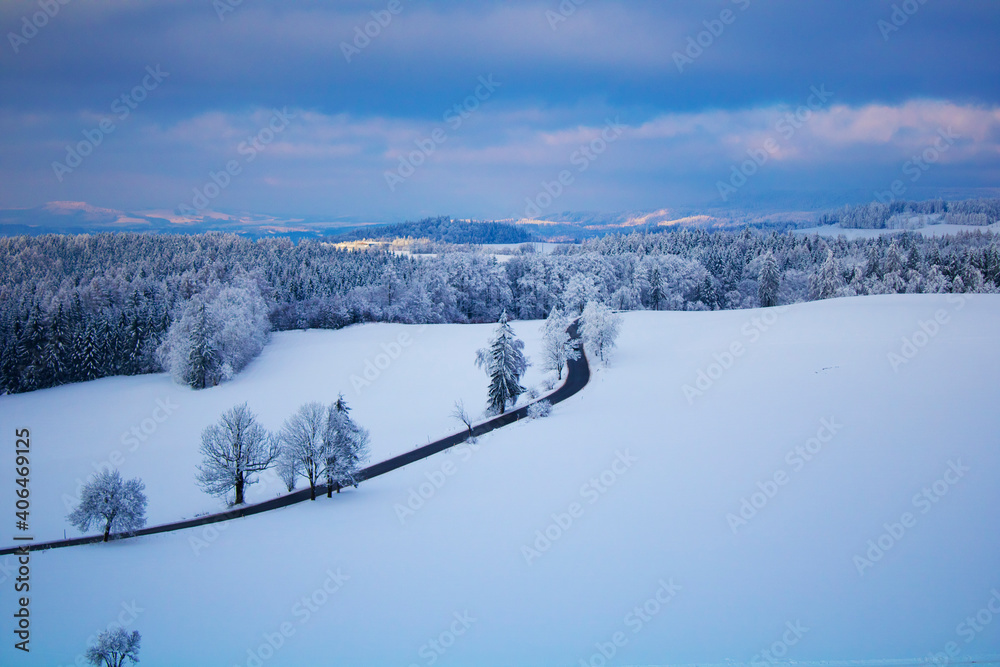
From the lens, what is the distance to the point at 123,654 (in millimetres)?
10805

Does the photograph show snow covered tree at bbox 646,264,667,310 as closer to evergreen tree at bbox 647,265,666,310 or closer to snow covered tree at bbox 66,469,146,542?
evergreen tree at bbox 647,265,666,310

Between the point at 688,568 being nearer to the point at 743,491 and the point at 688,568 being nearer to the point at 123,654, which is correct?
the point at 743,491

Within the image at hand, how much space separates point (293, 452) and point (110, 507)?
7234mm

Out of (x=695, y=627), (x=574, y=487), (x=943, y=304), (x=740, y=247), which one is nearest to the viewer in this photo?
(x=695, y=627)

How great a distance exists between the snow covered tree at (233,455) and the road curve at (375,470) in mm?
1309

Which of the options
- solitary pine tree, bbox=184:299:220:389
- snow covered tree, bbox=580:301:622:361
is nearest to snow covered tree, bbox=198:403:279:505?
solitary pine tree, bbox=184:299:220:389

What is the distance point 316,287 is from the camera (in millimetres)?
79938

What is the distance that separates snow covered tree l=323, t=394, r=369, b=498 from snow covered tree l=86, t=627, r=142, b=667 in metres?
12.7

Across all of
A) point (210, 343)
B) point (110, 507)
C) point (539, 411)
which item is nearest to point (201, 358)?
point (210, 343)

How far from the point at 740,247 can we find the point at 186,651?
113 meters

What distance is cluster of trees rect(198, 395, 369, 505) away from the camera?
24031 mm

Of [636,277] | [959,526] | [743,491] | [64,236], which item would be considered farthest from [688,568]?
[64,236]

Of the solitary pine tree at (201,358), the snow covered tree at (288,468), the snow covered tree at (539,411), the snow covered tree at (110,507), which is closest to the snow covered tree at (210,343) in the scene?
the solitary pine tree at (201,358)

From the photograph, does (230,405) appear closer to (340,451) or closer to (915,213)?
(340,451)
